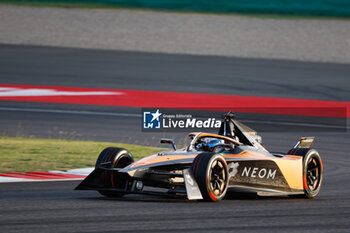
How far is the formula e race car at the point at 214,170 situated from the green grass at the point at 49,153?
10.2ft

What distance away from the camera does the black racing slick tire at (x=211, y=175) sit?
7992mm

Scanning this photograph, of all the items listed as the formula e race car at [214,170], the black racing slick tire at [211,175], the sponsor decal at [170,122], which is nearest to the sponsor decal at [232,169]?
the formula e race car at [214,170]

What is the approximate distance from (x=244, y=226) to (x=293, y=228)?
475mm

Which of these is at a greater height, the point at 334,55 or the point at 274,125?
the point at 334,55

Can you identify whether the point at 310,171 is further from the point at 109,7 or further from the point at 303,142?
the point at 109,7

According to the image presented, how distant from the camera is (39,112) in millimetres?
18859

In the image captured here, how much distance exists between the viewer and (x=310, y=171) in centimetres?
950

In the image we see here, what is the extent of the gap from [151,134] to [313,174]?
285 inches

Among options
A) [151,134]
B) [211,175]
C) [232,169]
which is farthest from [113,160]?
[151,134]

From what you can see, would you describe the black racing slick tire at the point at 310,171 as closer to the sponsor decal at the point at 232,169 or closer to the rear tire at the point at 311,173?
the rear tire at the point at 311,173

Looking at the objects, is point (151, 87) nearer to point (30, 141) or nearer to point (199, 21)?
point (30, 141)

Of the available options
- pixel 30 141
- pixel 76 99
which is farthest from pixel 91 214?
pixel 76 99

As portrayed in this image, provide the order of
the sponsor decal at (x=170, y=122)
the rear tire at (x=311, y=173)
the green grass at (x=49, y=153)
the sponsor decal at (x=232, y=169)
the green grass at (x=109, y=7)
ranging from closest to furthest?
1. the sponsor decal at (x=232, y=169)
2. the sponsor decal at (x=170, y=122)
3. the rear tire at (x=311, y=173)
4. the green grass at (x=49, y=153)
5. the green grass at (x=109, y=7)

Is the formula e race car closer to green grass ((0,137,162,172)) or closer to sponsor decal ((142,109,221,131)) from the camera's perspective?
sponsor decal ((142,109,221,131))
